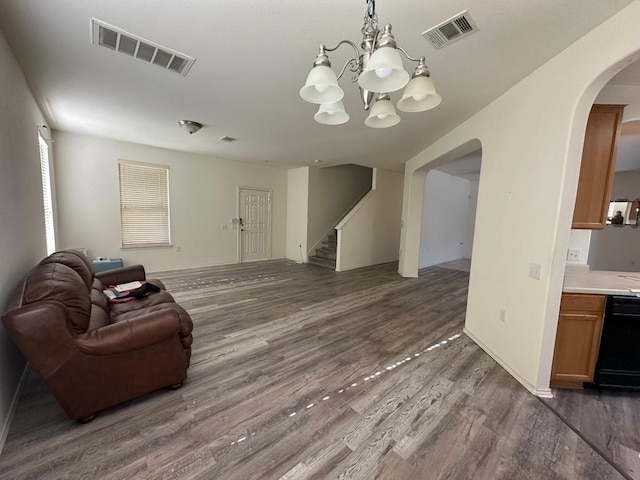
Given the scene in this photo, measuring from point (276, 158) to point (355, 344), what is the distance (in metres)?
4.54

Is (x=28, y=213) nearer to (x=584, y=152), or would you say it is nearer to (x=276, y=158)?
(x=276, y=158)

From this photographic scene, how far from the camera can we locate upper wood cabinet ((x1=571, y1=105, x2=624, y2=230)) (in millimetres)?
2094

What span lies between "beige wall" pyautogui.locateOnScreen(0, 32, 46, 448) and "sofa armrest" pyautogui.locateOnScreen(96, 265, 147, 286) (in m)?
0.59

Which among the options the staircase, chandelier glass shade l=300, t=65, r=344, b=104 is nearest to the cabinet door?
chandelier glass shade l=300, t=65, r=344, b=104

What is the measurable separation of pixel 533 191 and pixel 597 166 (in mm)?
519

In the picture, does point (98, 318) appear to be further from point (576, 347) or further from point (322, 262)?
point (322, 262)

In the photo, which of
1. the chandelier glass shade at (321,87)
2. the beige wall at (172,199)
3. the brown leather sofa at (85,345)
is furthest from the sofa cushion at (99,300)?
the beige wall at (172,199)

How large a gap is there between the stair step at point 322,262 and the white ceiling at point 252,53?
365 centimetres

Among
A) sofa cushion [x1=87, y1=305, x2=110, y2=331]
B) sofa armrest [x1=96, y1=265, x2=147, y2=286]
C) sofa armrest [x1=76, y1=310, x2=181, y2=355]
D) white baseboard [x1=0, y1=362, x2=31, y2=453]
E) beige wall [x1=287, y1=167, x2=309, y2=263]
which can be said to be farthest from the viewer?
beige wall [x1=287, y1=167, x2=309, y2=263]

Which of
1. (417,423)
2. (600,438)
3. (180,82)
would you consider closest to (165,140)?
(180,82)

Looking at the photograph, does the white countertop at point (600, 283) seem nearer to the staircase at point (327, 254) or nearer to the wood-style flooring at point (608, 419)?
the wood-style flooring at point (608, 419)

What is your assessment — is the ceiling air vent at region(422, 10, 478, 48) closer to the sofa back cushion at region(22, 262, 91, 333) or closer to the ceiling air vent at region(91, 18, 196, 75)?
the ceiling air vent at region(91, 18, 196, 75)


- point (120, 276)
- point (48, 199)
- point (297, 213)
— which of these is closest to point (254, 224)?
point (297, 213)

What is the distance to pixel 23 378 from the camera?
2084mm
